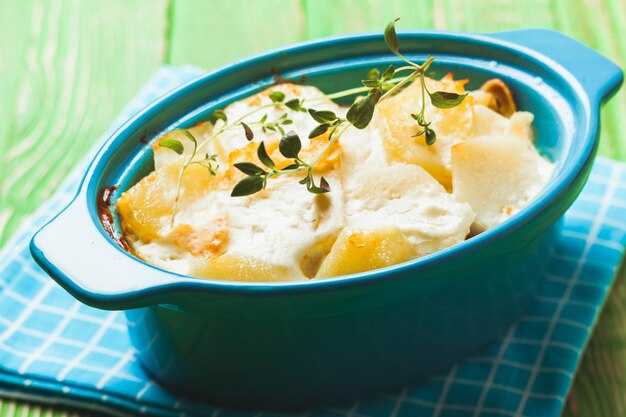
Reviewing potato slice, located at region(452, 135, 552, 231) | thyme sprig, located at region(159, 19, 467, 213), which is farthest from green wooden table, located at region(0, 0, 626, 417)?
thyme sprig, located at region(159, 19, 467, 213)

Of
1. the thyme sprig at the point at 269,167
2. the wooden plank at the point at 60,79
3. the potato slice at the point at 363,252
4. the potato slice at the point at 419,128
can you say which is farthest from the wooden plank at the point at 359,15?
the potato slice at the point at 363,252

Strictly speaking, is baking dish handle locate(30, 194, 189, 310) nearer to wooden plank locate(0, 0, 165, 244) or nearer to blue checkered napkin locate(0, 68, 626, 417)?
blue checkered napkin locate(0, 68, 626, 417)

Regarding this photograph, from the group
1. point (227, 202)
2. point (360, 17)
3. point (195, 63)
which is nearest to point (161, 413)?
point (227, 202)

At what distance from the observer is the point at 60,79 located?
266 cm

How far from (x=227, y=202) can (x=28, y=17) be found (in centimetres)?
159

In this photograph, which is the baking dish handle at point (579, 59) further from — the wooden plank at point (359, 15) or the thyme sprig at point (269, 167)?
the wooden plank at point (359, 15)

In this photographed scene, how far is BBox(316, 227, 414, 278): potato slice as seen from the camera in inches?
55.8

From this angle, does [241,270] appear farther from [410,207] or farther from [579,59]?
[579,59]

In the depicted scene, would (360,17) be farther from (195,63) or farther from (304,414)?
(304,414)

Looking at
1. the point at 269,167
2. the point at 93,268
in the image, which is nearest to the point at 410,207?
the point at 269,167

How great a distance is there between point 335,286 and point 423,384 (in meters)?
0.39

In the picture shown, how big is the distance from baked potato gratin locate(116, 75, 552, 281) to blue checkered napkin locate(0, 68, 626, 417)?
0.23 meters

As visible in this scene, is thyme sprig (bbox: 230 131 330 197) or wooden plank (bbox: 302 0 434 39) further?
wooden plank (bbox: 302 0 434 39)

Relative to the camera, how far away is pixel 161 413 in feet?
5.17
